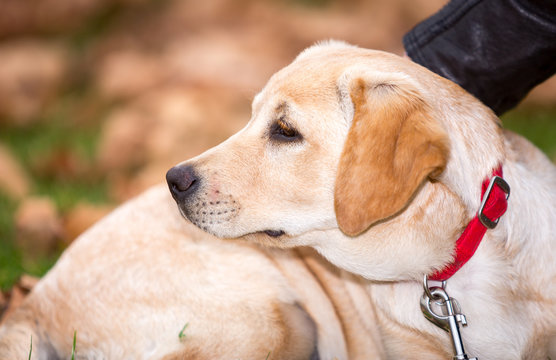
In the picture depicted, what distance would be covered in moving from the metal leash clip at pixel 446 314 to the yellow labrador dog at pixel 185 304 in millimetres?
467

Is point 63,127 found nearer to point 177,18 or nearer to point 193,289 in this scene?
point 177,18

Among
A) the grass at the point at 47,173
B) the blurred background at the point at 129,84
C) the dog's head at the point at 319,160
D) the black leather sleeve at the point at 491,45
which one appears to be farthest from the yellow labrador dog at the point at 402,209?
the blurred background at the point at 129,84

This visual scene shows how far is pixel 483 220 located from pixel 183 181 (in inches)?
54.7

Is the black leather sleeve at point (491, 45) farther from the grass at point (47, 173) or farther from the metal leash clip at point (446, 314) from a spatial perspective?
the grass at point (47, 173)

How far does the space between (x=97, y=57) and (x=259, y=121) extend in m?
9.44

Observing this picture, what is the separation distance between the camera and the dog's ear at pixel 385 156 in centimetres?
227

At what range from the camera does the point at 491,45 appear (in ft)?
10.8

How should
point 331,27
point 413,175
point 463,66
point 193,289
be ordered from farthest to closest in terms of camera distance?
point 331,27 < point 463,66 < point 193,289 < point 413,175

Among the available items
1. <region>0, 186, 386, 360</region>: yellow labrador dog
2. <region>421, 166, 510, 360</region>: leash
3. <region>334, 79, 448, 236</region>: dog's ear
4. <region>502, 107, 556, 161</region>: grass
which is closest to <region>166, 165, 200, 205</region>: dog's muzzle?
<region>0, 186, 386, 360</region>: yellow labrador dog

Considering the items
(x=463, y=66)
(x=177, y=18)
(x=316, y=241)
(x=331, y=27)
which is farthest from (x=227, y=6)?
(x=316, y=241)

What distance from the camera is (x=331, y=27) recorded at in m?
10.9

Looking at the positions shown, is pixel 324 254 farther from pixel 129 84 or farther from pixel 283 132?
pixel 129 84

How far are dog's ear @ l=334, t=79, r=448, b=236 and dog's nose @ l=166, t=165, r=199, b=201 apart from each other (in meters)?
0.71

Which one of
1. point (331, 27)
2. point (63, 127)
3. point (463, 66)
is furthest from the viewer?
point (331, 27)
